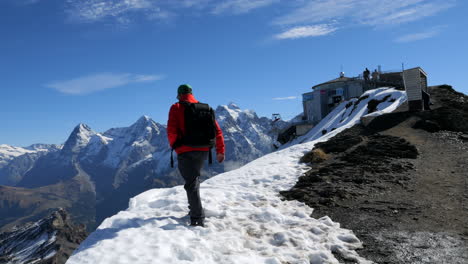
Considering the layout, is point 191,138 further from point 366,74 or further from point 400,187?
point 366,74

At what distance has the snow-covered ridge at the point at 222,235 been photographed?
634cm

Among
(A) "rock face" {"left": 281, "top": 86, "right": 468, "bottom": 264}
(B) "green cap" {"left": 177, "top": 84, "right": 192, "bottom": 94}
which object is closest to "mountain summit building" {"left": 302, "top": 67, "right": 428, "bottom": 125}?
(A) "rock face" {"left": 281, "top": 86, "right": 468, "bottom": 264}

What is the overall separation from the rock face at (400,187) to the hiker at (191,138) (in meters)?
3.52

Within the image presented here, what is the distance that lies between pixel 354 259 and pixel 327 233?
53.0 inches

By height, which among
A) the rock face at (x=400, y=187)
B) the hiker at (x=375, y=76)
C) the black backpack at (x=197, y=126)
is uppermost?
the hiker at (x=375, y=76)

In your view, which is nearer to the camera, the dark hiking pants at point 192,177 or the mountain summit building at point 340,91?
the dark hiking pants at point 192,177

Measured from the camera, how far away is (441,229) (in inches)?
292

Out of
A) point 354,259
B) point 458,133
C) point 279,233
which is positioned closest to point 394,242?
point 354,259

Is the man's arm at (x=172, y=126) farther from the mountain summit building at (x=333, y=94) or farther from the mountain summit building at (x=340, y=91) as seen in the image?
the mountain summit building at (x=340, y=91)

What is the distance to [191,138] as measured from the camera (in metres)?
8.05

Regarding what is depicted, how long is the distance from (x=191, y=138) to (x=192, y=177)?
3.15 feet

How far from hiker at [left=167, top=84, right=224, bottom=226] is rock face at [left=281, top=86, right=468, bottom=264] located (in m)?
3.52

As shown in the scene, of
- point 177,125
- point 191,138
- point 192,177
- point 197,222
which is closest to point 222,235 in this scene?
point 197,222

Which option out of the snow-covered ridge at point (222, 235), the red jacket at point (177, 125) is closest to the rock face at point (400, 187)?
the snow-covered ridge at point (222, 235)
